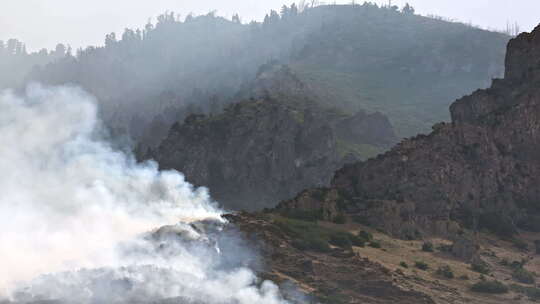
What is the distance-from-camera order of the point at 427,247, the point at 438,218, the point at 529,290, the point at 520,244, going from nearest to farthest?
the point at 529,290
the point at 427,247
the point at 520,244
the point at 438,218

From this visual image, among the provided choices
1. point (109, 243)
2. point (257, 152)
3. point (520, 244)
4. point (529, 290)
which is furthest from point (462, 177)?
point (257, 152)

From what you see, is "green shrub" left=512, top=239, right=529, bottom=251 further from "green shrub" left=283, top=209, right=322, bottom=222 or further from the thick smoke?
the thick smoke

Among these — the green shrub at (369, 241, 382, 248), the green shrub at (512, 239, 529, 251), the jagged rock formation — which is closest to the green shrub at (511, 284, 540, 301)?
the green shrub at (369, 241, 382, 248)

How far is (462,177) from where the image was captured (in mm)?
99562

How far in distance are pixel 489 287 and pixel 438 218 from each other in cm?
2555

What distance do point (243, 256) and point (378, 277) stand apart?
10.9 meters

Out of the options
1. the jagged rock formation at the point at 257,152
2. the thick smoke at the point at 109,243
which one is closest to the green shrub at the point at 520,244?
the thick smoke at the point at 109,243

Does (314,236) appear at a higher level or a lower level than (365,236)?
lower

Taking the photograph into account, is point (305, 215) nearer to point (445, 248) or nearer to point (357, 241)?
point (357, 241)

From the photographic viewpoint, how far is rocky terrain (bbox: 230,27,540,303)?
66125 millimetres

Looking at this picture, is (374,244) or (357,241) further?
(374,244)

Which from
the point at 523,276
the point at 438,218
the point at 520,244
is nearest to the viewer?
the point at 523,276

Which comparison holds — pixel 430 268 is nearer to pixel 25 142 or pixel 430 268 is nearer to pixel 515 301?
pixel 515 301

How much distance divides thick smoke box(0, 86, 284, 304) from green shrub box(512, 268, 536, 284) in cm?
2705
